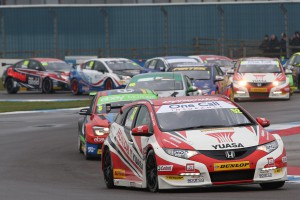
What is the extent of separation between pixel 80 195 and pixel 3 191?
150 cm

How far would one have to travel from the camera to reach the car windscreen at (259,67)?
109 ft

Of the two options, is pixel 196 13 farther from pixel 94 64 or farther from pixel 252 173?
pixel 252 173

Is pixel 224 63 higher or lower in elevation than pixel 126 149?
lower

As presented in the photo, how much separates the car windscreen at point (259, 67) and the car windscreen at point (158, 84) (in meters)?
6.51

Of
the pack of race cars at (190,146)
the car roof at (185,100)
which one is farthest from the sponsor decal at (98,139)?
the car roof at (185,100)

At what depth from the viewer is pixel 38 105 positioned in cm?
3488

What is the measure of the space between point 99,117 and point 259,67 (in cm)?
1475

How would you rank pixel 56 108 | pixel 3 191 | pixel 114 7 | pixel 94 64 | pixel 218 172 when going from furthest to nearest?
pixel 114 7 < pixel 94 64 < pixel 56 108 < pixel 3 191 < pixel 218 172

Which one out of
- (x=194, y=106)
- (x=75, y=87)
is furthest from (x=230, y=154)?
(x=75, y=87)

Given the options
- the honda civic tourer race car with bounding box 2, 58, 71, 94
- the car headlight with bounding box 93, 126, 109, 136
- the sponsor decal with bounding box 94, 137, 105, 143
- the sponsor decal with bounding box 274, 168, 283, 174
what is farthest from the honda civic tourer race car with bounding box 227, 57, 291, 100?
the sponsor decal with bounding box 274, 168, 283, 174

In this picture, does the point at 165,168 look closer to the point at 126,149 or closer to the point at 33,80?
Answer: the point at 126,149

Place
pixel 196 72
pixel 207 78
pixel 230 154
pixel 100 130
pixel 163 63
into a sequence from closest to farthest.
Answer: pixel 230 154
pixel 100 130
pixel 207 78
pixel 196 72
pixel 163 63

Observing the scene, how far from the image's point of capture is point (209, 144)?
1270cm

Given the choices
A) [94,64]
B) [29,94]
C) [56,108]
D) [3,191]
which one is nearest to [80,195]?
[3,191]
